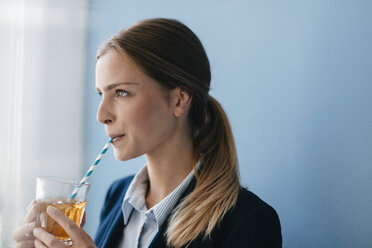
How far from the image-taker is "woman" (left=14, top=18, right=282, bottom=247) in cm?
127

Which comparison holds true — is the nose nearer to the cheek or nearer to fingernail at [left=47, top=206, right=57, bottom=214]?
A: the cheek

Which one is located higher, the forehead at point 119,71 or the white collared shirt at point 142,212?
the forehead at point 119,71

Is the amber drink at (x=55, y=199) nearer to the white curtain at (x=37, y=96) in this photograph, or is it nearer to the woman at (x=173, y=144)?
the woman at (x=173, y=144)

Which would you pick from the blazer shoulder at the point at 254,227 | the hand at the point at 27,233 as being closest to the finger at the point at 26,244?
the hand at the point at 27,233

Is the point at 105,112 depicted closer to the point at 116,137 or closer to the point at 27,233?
the point at 116,137

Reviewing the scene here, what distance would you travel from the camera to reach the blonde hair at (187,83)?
4.24 feet

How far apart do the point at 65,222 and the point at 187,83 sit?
56 cm

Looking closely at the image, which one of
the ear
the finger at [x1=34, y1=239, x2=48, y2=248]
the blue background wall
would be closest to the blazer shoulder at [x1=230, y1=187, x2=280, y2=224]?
the blue background wall

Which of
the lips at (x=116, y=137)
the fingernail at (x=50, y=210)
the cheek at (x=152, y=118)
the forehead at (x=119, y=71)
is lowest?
the fingernail at (x=50, y=210)

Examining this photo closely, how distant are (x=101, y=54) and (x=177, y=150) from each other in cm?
41

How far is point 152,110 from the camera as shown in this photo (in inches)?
52.9

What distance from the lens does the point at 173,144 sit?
4.73 feet

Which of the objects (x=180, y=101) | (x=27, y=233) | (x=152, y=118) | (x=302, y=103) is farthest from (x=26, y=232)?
(x=302, y=103)

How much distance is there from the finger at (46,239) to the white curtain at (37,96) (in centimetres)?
122
